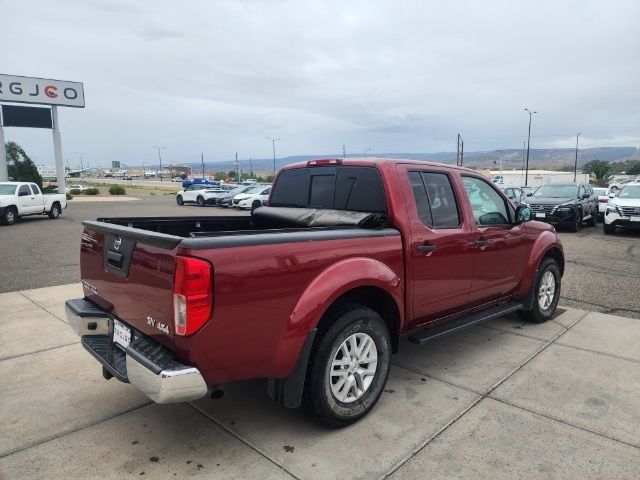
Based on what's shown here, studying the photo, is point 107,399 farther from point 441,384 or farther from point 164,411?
point 441,384

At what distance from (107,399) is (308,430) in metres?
1.62

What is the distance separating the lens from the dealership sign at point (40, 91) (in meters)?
29.8

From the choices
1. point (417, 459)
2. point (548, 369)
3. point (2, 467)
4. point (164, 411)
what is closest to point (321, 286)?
point (417, 459)

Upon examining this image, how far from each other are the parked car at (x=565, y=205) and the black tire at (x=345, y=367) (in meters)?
12.0

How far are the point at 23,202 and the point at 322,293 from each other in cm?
1930

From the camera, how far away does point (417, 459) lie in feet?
9.29

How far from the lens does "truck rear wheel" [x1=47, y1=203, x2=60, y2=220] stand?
20.0 metres

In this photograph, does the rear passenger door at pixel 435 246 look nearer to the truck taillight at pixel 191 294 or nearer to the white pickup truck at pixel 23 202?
the truck taillight at pixel 191 294

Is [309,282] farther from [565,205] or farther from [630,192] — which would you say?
[630,192]

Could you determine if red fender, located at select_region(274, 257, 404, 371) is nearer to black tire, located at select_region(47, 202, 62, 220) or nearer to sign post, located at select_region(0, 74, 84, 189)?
black tire, located at select_region(47, 202, 62, 220)

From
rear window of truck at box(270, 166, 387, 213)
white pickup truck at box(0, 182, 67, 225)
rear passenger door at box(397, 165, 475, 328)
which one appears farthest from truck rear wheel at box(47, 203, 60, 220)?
rear passenger door at box(397, 165, 475, 328)

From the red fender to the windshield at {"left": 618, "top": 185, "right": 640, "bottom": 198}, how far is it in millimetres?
14241

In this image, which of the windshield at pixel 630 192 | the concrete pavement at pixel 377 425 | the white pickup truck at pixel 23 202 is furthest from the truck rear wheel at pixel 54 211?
the windshield at pixel 630 192

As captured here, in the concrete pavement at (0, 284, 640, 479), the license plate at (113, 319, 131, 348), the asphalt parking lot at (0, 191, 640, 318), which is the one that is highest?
the license plate at (113, 319, 131, 348)
